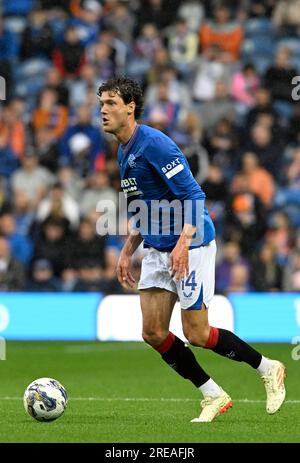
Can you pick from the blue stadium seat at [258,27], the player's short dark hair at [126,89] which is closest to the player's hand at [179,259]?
the player's short dark hair at [126,89]

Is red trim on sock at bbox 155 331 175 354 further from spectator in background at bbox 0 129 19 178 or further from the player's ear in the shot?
spectator in background at bbox 0 129 19 178

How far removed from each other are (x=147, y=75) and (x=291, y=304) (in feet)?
17.5

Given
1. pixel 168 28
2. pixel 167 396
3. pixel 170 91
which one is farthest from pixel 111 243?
pixel 167 396

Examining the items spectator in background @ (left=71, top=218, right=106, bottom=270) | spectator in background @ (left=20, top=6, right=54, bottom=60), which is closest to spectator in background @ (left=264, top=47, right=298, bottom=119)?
spectator in background @ (left=20, top=6, right=54, bottom=60)

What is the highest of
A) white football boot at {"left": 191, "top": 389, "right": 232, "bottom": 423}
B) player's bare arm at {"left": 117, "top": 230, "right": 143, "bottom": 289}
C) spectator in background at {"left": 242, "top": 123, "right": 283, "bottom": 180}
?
spectator in background at {"left": 242, "top": 123, "right": 283, "bottom": 180}

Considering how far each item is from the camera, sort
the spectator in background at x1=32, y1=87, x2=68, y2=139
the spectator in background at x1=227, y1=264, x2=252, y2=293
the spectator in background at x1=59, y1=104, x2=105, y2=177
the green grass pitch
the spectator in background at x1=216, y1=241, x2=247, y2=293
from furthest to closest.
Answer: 1. the spectator in background at x1=32, y1=87, x2=68, y2=139
2. the spectator in background at x1=59, y1=104, x2=105, y2=177
3. the spectator in background at x1=216, y1=241, x2=247, y2=293
4. the spectator in background at x1=227, y1=264, x2=252, y2=293
5. the green grass pitch

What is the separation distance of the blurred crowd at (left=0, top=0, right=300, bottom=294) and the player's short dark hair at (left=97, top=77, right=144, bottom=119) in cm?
728

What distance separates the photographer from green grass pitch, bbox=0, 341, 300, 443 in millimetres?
7309

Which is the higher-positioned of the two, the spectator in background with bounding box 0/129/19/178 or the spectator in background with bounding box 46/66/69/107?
the spectator in background with bounding box 46/66/69/107

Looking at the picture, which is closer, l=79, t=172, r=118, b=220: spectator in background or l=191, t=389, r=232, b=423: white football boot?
l=191, t=389, r=232, b=423: white football boot

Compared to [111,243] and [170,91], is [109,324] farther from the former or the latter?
[170,91]

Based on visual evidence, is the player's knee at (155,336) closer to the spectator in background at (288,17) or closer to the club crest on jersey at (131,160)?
the club crest on jersey at (131,160)

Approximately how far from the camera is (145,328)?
8055mm

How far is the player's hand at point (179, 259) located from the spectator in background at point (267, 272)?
25.2ft
